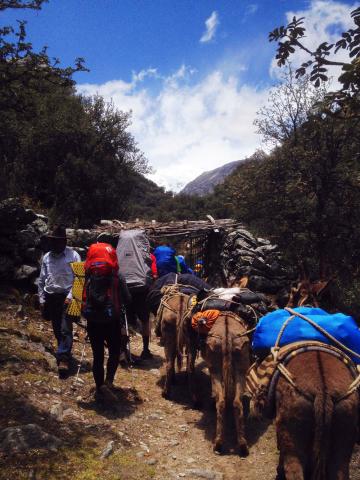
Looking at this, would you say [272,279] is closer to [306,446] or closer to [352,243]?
[352,243]

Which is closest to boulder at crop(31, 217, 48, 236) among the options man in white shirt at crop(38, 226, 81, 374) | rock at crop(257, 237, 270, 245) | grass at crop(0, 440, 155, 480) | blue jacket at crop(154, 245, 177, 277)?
blue jacket at crop(154, 245, 177, 277)

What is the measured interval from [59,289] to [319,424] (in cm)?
425

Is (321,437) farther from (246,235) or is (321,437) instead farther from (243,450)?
(246,235)

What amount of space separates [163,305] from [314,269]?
21.6 feet

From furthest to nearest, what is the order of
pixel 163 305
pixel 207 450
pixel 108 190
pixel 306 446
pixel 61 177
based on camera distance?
pixel 108 190 < pixel 61 177 < pixel 163 305 < pixel 207 450 < pixel 306 446

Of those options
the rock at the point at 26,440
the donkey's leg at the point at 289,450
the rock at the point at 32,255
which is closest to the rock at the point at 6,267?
the rock at the point at 32,255

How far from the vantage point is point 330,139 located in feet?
35.3

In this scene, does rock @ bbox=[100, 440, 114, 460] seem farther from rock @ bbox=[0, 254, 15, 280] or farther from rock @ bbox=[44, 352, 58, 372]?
rock @ bbox=[0, 254, 15, 280]

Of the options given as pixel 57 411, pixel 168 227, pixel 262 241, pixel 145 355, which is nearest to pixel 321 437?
pixel 57 411

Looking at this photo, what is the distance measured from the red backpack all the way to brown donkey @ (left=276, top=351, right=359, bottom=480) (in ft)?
8.69

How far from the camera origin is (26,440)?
368 centimetres

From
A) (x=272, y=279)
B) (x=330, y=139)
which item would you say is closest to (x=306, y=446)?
(x=330, y=139)

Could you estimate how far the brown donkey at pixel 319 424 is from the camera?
275 cm

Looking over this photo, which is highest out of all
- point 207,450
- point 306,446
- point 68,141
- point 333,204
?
point 68,141
